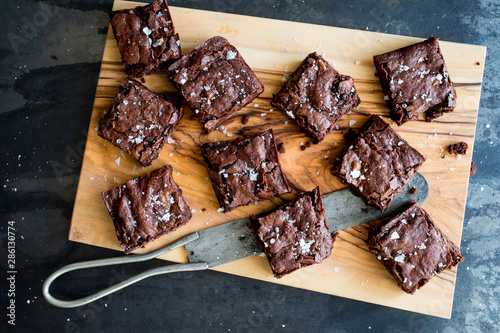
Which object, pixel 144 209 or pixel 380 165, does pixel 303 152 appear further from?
pixel 144 209

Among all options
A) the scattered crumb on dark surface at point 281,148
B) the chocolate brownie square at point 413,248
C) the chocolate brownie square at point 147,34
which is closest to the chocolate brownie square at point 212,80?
the chocolate brownie square at point 147,34

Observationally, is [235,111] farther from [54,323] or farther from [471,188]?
[54,323]

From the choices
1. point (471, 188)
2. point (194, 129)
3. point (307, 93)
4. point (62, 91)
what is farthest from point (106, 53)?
point (471, 188)

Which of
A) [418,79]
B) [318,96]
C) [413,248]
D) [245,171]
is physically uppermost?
[418,79]

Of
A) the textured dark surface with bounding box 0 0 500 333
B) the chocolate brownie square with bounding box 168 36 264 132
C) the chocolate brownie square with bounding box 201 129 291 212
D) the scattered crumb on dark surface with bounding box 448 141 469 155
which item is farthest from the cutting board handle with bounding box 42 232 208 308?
the scattered crumb on dark surface with bounding box 448 141 469 155

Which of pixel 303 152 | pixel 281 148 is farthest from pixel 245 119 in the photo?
pixel 303 152

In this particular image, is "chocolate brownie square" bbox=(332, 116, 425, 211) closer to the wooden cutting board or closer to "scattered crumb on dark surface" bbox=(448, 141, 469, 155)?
the wooden cutting board
